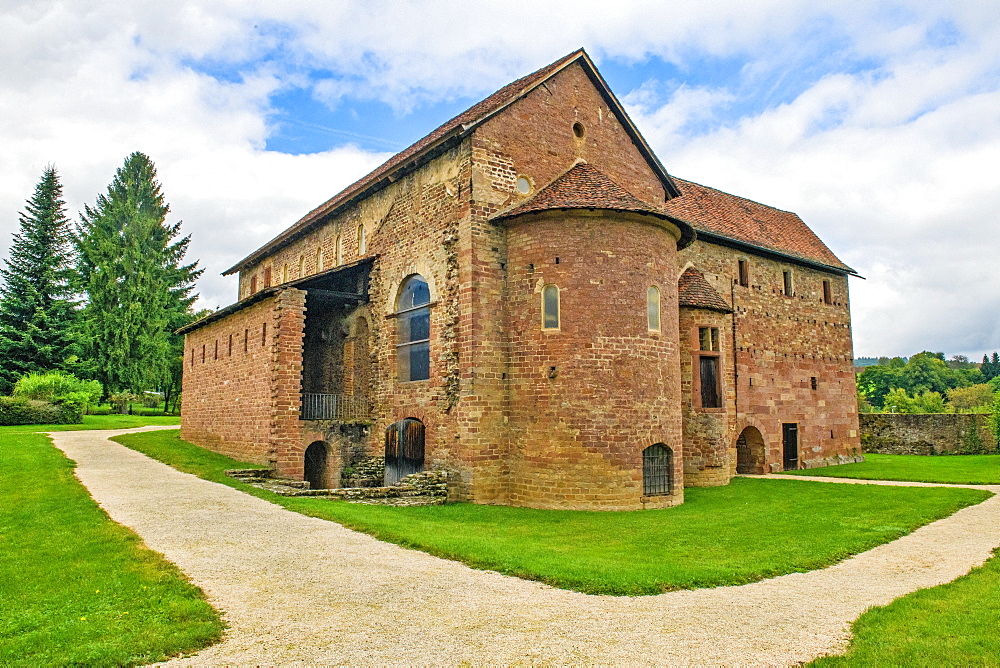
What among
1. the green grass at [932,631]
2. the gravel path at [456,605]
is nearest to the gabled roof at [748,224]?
the gravel path at [456,605]

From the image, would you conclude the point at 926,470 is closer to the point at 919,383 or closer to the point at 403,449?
the point at 403,449

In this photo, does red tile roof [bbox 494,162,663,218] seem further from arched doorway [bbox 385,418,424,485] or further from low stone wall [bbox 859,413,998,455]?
low stone wall [bbox 859,413,998,455]

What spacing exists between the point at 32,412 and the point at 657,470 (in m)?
29.8

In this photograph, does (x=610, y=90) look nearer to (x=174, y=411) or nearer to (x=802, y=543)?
(x=802, y=543)

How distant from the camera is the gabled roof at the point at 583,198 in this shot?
16.3 metres

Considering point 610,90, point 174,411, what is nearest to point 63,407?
point 174,411

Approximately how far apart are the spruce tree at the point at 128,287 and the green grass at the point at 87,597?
113 ft

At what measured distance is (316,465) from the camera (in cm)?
2044

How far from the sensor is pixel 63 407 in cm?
3247

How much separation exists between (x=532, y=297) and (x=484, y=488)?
485cm

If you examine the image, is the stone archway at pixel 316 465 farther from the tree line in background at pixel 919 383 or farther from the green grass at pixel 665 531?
the tree line in background at pixel 919 383

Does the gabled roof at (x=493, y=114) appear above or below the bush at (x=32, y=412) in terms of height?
above

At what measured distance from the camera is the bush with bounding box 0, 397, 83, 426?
30.6 meters

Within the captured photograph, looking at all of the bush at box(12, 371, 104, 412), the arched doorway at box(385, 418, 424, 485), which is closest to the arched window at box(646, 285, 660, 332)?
the arched doorway at box(385, 418, 424, 485)
